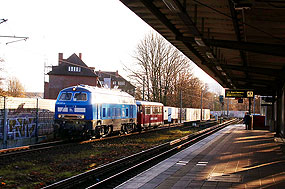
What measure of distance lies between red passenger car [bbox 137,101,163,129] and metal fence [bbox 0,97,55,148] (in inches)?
351

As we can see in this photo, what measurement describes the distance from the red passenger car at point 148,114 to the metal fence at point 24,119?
892cm

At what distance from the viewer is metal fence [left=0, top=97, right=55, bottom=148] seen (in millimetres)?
15820

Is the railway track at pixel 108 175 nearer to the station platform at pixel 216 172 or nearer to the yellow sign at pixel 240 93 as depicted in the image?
the station platform at pixel 216 172

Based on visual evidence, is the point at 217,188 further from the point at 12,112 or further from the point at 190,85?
the point at 190,85

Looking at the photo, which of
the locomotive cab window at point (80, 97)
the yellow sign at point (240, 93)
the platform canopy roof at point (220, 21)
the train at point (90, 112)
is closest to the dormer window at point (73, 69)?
the train at point (90, 112)

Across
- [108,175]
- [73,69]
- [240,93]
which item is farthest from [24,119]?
[73,69]

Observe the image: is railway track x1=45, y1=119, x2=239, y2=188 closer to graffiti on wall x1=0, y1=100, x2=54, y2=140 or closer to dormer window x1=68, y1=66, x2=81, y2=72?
graffiti on wall x1=0, y1=100, x2=54, y2=140

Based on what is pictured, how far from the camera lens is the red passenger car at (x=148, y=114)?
27817 millimetres

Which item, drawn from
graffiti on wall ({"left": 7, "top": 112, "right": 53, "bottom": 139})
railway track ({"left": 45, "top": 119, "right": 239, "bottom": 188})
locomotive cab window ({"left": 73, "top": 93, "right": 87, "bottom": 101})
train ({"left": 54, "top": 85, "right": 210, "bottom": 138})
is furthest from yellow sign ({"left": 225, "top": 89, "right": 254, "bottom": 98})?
graffiti on wall ({"left": 7, "top": 112, "right": 53, "bottom": 139})

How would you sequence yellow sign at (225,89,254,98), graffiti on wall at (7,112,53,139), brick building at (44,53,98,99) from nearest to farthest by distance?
1. graffiti on wall at (7,112,53,139)
2. yellow sign at (225,89,254,98)
3. brick building at (44,53,98,99)

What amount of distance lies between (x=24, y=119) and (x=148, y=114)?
552 inches

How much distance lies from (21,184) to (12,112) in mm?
8893

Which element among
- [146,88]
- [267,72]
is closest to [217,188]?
[267,72]

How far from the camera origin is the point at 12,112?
16.8m
